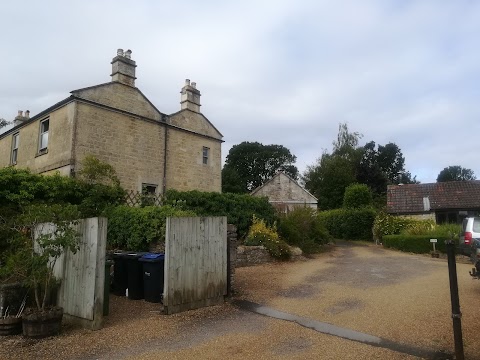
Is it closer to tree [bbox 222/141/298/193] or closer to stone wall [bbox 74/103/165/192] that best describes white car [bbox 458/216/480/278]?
stone wall [bbox 74/103/165/192]

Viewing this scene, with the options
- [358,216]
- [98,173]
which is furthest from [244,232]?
[358,216]

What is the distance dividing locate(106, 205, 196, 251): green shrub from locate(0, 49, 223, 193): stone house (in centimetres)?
458

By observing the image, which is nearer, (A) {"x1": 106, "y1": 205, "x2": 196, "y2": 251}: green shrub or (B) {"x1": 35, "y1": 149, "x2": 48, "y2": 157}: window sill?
(A) {"x1": 106, "y1": 205, "x2": 196, "y2": 251}: green shrub

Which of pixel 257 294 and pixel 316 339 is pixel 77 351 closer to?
pixel 316 339

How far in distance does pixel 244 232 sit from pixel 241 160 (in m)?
42.5

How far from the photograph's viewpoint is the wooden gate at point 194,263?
7.29m

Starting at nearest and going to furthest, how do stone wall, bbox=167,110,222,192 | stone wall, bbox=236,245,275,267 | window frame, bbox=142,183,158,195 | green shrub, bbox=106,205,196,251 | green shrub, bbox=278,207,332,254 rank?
green shrub, bbox=106,205,196,251, stone wall, bbox=236,245,275,267, green shrub, bbox=278,207,332,254, window frame, bbox=142,183,158,195, stone wall, bbox=167,110,222,192

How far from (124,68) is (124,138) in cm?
330

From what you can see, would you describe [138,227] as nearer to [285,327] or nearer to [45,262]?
[45,262]

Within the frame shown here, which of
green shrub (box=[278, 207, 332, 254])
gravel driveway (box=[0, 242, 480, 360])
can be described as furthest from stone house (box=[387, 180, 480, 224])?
gravel driveway (box=[0, 242, 480, 360])

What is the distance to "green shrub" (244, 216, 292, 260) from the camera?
14.1 meters

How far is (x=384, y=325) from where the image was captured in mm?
6371

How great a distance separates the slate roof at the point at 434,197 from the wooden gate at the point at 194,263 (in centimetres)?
2169

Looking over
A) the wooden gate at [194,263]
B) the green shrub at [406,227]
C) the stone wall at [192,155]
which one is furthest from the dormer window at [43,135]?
the green shrub at [406,227]
